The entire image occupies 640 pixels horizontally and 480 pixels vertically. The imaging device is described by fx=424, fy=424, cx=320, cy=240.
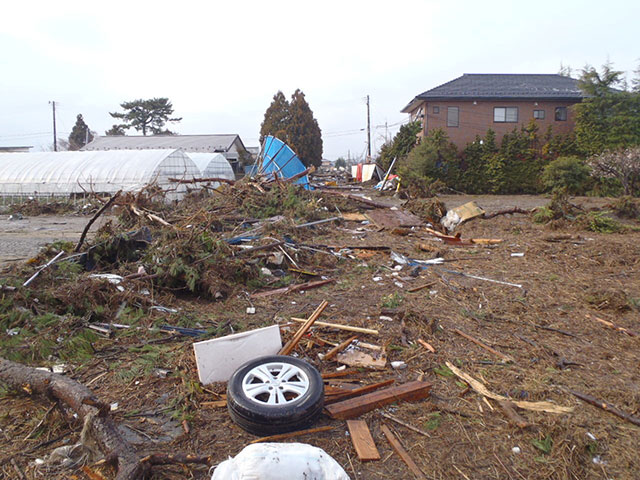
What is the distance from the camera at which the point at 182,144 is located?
40.0 metres

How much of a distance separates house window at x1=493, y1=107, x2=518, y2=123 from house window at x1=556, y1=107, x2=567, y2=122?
275cm

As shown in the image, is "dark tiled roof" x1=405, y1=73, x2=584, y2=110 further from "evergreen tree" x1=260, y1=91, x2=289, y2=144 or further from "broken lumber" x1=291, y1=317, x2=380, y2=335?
"broken lumber" x1=291, y1=317, x2=380, y2=335

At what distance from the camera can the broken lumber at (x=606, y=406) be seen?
105 inches

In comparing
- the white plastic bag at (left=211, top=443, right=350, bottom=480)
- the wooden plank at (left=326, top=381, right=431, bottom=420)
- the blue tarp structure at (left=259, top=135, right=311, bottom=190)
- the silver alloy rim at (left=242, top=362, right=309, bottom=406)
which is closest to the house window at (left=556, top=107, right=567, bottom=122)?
the blue tarp structure at (left=259, top=135, right=311, bottom=190)

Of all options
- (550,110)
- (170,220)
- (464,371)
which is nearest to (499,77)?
(550,110)

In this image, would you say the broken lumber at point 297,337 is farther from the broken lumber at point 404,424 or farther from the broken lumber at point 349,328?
the broken lumber at point 404,424

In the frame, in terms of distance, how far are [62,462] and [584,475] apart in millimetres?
2770

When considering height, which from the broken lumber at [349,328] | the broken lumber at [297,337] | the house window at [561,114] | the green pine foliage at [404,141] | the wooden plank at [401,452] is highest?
the house window at [561,114]

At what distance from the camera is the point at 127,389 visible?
3100 millimetres

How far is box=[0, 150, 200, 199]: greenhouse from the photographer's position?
59.7 ft

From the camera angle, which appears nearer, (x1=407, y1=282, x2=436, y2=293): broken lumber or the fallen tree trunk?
the fallen tree trunk

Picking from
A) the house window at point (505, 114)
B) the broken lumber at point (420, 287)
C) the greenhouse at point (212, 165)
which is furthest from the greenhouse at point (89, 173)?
the house window at point (505, 114)

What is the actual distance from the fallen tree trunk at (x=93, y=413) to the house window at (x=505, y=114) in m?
30.9

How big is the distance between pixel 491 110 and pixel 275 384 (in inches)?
1193
